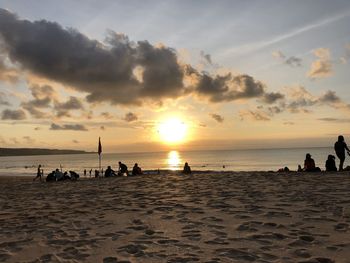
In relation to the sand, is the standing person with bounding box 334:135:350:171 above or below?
above

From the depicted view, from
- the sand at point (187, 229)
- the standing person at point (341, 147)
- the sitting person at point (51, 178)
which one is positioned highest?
the standing person at point (341, 147)

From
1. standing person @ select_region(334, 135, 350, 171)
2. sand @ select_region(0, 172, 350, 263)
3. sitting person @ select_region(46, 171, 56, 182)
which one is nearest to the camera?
sand @ select_region(0, 172, 350, 263)

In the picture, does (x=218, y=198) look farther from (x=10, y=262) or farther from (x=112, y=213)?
(x=10, y=262)

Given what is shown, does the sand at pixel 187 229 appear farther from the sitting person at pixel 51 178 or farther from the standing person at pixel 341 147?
the sitting person at pixel 51 178

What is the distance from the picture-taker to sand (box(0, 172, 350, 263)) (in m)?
5.85

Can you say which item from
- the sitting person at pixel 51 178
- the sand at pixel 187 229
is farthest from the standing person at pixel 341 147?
the sitting person at pixel 51 178

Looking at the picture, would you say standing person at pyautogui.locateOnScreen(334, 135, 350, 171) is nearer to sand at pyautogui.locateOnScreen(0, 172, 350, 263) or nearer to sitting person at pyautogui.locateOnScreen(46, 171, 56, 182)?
sand at pyautogui.locateOnScreen(0, 172, 350, 263)

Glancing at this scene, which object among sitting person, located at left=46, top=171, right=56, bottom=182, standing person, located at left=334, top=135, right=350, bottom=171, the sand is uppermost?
standing person, located at left=334, top=135, right=350, bottom=171

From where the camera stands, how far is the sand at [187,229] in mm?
5848

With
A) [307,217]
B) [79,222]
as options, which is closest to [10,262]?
[79,222]

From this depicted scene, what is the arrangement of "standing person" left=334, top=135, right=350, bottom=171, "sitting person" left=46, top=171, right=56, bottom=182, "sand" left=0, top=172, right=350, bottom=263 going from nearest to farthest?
"sand" left=0, top=172, right=350, bottom=263
"standing person" left=334, top=135, right=350, bottom=171
"sitting person" left=46, top=171, right=56, bottom=182

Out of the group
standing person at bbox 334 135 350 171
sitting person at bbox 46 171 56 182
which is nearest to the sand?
standing person at bbox 334 135 350 171

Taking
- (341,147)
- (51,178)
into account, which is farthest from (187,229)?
(51,178)

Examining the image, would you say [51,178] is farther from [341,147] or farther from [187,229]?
[187,229]
